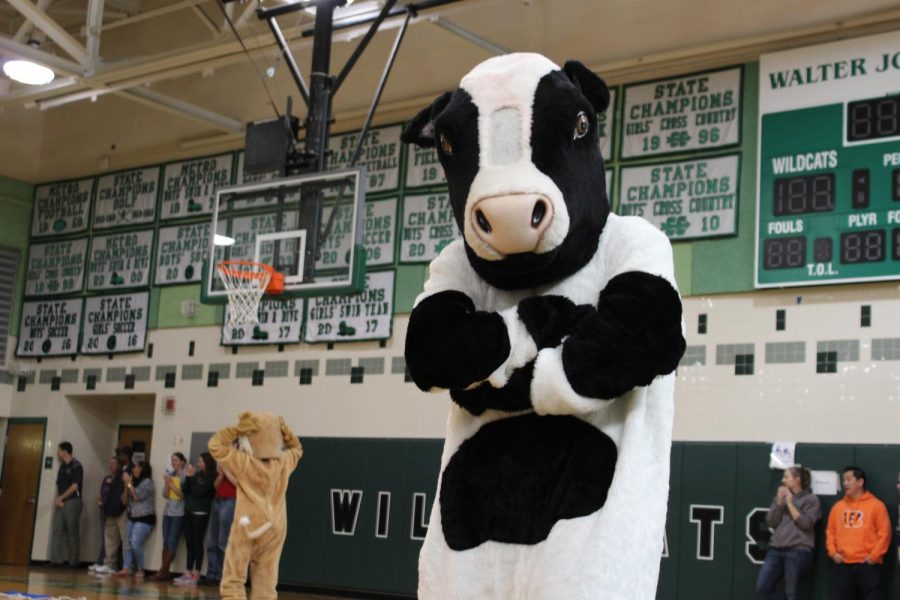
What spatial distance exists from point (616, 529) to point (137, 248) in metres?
17.2

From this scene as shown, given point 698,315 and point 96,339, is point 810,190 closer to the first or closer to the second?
point 698,315

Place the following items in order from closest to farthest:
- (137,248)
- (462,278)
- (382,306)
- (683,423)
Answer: (462,278) < (683,423) < (382,306) < (137,248)

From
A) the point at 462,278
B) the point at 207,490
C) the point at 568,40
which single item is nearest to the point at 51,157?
the point at 207,490

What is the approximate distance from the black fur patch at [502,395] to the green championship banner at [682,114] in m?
11.0

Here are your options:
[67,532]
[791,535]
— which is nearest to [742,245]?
[791,535]

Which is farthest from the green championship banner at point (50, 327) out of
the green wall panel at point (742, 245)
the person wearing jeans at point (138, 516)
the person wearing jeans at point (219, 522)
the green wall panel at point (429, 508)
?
the green wall panel at point (742, 245)

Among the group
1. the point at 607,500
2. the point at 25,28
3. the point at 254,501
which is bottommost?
the point at 254,501

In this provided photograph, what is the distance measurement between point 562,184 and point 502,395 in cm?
55

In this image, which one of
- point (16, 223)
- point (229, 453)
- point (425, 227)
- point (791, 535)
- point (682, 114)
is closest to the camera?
point (229, 453)

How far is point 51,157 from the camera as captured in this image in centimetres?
2067

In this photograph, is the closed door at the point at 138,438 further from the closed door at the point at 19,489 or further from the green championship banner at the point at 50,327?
the green championship banner at the point at 50,327

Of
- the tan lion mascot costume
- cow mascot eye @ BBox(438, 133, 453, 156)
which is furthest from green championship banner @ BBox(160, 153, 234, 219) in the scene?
cow mascot eye @ BBox(438, 133, 453, 156)

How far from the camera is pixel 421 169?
52.2 feet

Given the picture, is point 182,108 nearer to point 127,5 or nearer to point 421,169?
point 127,5
